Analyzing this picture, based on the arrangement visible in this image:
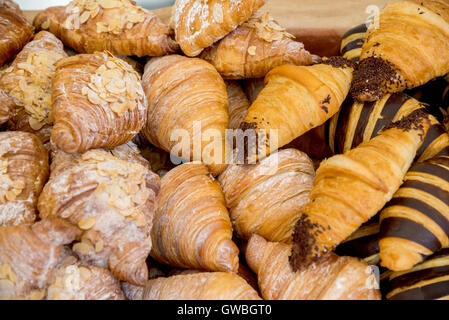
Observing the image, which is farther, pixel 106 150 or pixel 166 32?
pixel 166 32

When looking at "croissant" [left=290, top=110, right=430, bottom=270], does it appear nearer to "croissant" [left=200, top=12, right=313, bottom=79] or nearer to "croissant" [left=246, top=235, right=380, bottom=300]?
"croissant" [left=246, top=235, right=380, bottom=300]

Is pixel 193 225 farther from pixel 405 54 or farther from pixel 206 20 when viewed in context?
pixel 405 54

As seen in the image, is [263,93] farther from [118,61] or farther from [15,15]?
[15,15]

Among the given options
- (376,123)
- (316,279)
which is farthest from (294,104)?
(316,279)

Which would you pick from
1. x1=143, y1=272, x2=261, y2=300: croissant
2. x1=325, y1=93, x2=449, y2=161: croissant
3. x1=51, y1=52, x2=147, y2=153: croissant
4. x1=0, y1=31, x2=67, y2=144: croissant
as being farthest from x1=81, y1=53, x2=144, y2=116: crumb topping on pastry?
x1=325, y1=93, x2=449, y2=161: croissant

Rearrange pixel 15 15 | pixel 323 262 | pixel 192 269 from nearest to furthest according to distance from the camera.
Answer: pixel 323 262, pixel 192 269, pixel 15 15

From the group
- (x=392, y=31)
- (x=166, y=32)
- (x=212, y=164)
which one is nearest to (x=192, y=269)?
(x=212, y=164)

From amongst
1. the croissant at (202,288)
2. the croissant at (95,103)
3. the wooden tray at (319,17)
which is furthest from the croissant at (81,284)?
the wooden tray at (319,17)
